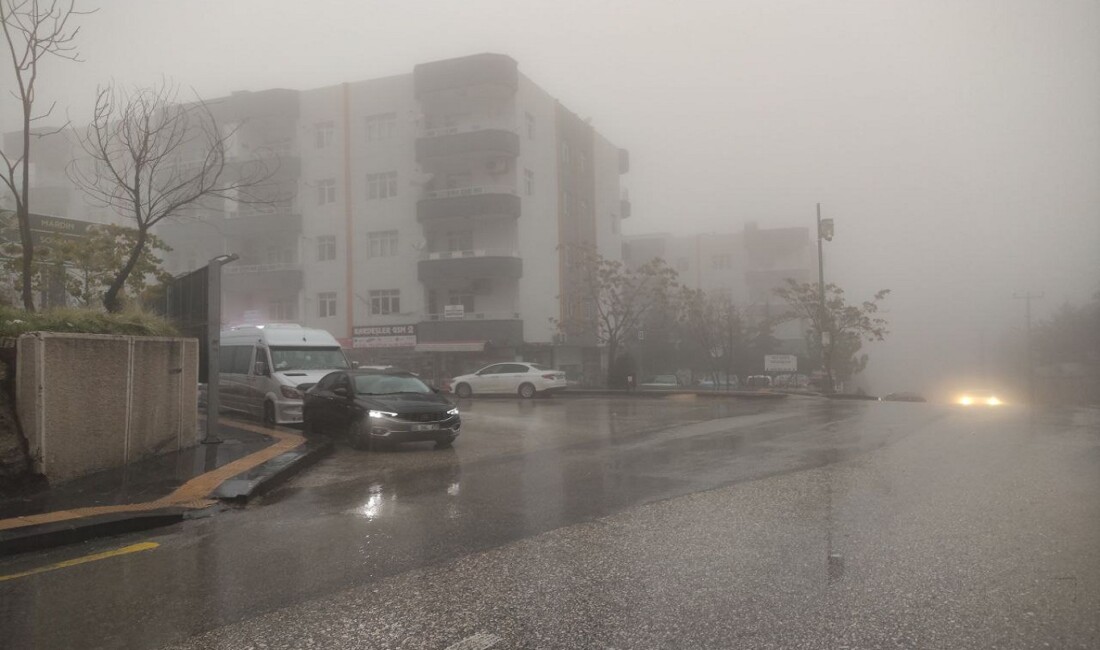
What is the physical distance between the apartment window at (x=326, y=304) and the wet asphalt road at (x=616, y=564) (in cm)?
3359

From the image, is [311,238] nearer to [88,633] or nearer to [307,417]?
[307,417]

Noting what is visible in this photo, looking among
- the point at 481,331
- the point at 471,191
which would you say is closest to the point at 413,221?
the point at 471,191

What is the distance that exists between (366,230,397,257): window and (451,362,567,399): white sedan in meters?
13.7

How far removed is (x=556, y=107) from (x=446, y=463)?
36.7 m

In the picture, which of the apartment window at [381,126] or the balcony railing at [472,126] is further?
the apartment window at [381,126]

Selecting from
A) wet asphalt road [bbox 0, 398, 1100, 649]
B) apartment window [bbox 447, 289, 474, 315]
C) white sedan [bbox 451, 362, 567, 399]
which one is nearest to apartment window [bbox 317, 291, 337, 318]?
apartment window [bbox 447, 289, 474, 315]

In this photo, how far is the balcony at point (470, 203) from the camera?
39.1 m

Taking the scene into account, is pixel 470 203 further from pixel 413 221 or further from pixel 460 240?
pixel 413 221

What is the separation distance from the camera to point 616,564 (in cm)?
545

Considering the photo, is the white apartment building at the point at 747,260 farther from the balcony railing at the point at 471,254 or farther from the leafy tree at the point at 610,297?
the balcony railing at the point at 471,254

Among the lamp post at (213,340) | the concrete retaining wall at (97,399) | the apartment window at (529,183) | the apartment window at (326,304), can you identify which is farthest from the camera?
the apartment window at (326,304)

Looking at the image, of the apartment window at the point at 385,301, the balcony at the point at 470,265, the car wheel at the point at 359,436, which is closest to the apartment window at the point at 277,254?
the apartment window at the point at 385,301

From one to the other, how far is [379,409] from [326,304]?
32.0 meters

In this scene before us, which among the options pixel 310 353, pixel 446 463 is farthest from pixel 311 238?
pixel 446 463
